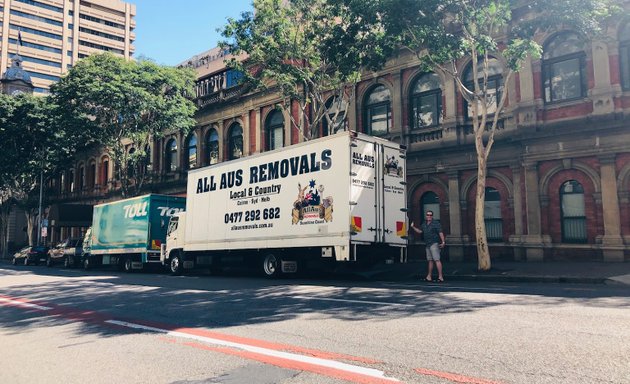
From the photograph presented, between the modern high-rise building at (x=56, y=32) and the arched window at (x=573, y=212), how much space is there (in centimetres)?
7787

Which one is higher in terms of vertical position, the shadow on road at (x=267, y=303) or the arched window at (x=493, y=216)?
the arched window at (x=493, y=216)

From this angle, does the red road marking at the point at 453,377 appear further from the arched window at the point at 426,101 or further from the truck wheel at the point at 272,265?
the arched window at the point at 426,101

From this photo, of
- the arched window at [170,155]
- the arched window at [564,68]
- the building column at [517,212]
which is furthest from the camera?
the arched window at [170,155]

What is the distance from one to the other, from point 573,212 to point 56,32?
92440 millimetres

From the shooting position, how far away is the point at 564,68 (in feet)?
58.2

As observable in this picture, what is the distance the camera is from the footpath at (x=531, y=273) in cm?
1233

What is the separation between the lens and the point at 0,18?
78875 millimetres

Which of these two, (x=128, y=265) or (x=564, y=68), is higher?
(x=564, y=68)

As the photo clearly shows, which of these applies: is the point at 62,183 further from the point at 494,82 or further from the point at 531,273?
the point at 531,273

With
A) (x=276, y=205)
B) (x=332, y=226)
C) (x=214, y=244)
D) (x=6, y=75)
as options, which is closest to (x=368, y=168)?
(x=332, y=226)

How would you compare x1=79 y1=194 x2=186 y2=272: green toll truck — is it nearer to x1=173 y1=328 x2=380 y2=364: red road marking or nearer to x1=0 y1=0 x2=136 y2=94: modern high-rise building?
x1=173 y1=328 x2=380 y2=364: red road marking

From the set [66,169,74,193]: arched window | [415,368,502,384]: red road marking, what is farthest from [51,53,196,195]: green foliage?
[415,368,502,384]: red road marking

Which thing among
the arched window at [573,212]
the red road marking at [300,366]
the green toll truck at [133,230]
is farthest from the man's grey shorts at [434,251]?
the green toll truck at [133,230]

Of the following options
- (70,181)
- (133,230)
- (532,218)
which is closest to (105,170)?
(70,181)
